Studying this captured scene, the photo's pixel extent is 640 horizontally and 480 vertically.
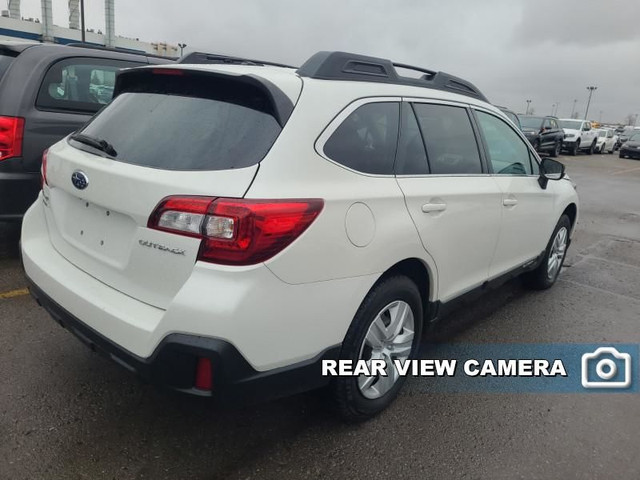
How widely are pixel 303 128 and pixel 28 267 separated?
5.38 ft

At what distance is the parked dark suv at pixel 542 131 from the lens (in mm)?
20031

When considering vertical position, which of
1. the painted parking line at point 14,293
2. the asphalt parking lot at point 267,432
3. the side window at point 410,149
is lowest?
the painted parking line at point 14,293

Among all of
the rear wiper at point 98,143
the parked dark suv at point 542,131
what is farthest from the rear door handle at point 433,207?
the parked dark suv at point 542,131

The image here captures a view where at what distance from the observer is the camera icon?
327 cm

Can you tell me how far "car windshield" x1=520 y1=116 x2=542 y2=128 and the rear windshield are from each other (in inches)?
819

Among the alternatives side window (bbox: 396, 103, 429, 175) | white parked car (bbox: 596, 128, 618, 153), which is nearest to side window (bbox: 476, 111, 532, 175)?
side window (bbox: 396, 103, 429, 175)

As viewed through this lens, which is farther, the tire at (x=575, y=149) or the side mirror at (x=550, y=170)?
the tire at (x=575, y=149)

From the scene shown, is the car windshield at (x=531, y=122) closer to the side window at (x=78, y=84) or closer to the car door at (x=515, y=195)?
the car door at (x=515, y=195)

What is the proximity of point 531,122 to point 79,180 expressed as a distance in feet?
70.9

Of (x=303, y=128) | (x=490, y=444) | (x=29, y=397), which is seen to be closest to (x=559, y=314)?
(x=490, y=444)

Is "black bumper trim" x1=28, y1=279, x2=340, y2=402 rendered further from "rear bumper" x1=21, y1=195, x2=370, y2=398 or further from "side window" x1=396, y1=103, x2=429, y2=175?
"side window" x1=396, y1=103, x2=429, y2=175

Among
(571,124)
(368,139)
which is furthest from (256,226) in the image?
(571,124)

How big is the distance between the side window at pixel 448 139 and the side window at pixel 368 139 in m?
0.29

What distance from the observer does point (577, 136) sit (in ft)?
84.3
